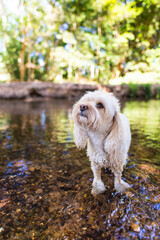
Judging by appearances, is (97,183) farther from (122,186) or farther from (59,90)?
(59,90)

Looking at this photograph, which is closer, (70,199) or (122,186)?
(70,199)

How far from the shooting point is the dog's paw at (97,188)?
2.61 meters

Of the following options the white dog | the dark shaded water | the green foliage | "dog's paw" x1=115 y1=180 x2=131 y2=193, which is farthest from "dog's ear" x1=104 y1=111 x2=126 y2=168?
the green foliage

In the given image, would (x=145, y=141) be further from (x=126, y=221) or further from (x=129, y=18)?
(x=129, y=18)

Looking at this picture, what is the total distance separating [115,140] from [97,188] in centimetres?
95

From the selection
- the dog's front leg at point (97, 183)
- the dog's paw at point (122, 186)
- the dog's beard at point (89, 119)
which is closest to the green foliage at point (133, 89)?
the dog's paw at point (122, 186)

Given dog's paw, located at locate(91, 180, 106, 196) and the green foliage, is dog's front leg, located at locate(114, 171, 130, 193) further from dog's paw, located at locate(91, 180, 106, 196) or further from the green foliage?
the green foliage

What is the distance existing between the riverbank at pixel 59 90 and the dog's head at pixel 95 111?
19.0 meters

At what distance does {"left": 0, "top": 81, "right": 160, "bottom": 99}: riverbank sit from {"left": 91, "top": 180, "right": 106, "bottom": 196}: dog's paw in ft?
61.9

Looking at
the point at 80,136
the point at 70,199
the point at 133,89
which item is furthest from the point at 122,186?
the point at 133,89

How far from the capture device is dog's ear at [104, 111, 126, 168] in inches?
89.1

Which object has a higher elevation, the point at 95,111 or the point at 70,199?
the point at 95,111

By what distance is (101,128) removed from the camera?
2.29 metres

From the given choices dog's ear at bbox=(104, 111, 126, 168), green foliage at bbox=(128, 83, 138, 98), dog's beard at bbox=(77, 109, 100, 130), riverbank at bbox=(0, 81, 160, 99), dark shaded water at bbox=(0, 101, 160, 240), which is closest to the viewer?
dark shaded water at bbox=(0, 101, 160, 240)
